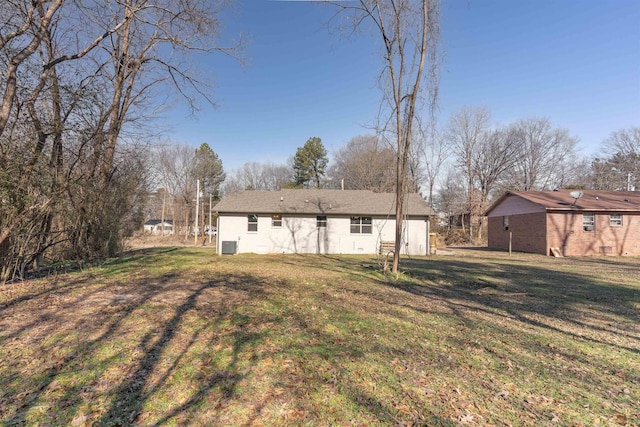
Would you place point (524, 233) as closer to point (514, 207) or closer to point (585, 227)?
point (514, 207)

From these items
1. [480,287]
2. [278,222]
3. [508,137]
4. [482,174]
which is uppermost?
[508,137]

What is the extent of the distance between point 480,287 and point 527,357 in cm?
494

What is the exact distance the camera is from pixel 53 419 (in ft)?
7.83

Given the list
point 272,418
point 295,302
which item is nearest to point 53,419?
point 272,418

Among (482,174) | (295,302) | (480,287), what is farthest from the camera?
Result: (482,174)

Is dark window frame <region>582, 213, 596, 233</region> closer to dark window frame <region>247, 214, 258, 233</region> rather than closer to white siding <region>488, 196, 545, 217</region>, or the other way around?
white siding <region>488, 196, 545, 217</region>

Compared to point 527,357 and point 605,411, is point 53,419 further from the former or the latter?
point 527,357

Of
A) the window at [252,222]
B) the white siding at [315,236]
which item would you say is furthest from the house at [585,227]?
the window at [252,222]

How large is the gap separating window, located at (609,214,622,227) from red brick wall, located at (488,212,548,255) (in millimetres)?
4050

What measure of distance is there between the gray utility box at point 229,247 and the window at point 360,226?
7.09m

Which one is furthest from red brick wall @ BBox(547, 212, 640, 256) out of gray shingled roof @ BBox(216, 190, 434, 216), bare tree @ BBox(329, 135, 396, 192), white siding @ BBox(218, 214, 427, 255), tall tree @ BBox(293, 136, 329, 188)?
tall tree @ BBox(293, 136, 329, 188)

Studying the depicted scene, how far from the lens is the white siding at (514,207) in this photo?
18.8 metres

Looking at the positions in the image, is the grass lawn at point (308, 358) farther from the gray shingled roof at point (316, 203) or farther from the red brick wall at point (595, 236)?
the red brick wall at point (595, 236)

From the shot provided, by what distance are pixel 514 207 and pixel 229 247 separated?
19579mm
